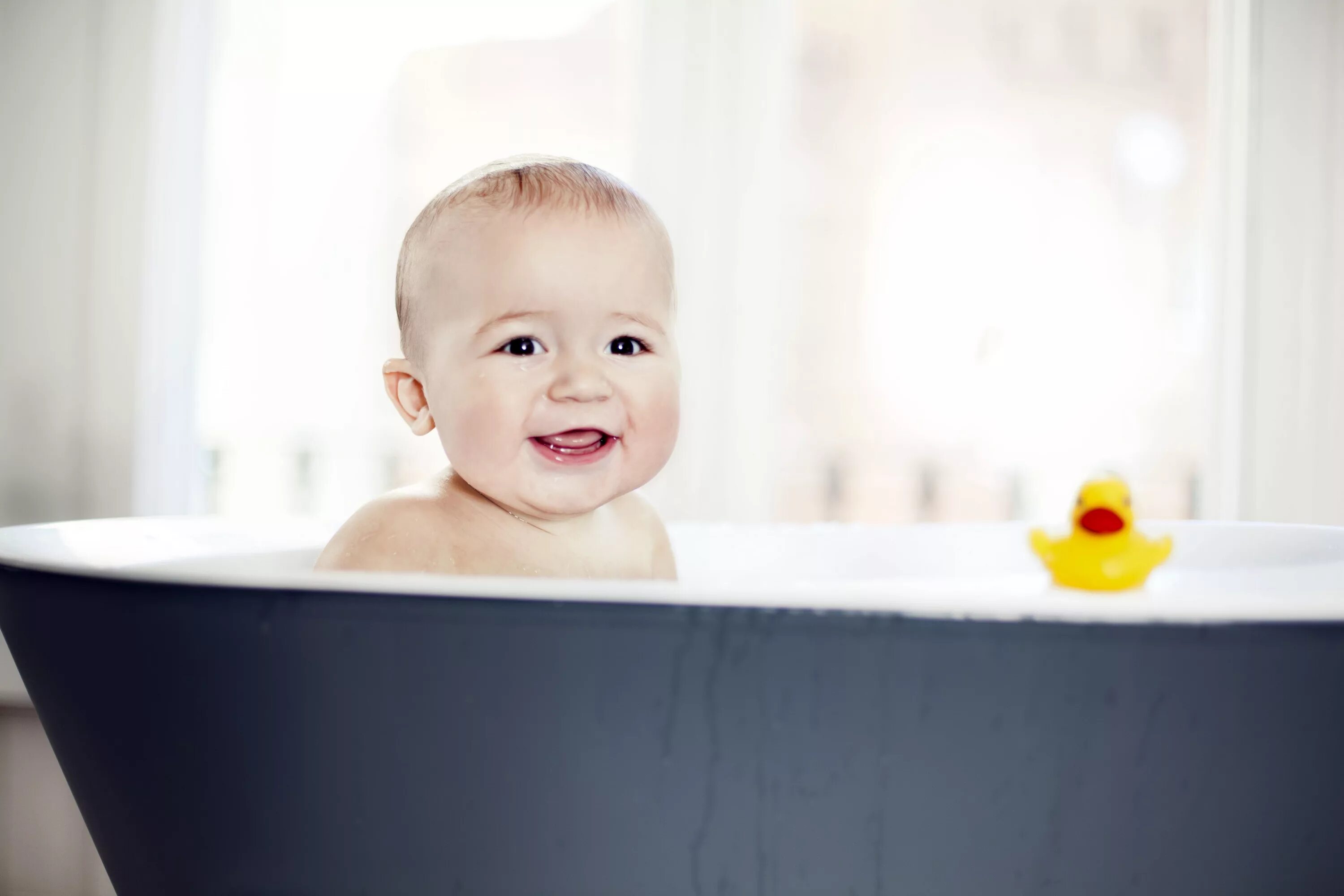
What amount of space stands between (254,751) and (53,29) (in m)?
1.37

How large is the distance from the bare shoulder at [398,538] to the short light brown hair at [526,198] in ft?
0.46

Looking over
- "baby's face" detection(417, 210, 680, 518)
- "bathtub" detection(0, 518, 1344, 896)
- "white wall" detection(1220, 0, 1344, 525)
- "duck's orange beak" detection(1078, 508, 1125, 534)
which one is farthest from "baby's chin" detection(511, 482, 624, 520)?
"white wall" detection(1220, 0, 1344, 525)

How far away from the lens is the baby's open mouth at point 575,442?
0.87 metres

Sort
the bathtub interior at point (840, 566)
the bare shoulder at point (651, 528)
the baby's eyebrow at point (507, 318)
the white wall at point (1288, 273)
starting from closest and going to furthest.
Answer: the bathtub interior at point (840, 566), the baby's eyebrow at point (507, 318), the bare shoulder at point (651, 528), the white wall at point (1288, 273)

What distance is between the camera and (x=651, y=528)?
1.07m

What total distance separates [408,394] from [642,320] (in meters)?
0.23

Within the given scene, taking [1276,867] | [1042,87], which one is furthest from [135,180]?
[1042,87]

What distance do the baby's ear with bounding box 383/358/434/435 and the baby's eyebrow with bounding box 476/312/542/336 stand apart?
120 millimetres

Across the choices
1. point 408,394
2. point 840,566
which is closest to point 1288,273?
point 840,566

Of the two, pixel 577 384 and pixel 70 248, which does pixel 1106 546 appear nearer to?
pixel 577 384

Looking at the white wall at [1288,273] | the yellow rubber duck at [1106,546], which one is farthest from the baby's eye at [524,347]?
the white wall at [1288,273]

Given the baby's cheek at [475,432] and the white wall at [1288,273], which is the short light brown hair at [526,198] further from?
the white wall at [1288,273]

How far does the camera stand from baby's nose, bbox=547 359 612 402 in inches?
33.2

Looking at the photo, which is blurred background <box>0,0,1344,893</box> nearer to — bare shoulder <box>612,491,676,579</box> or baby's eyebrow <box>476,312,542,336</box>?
bare shoulder <box>612,491,676,579</box>
